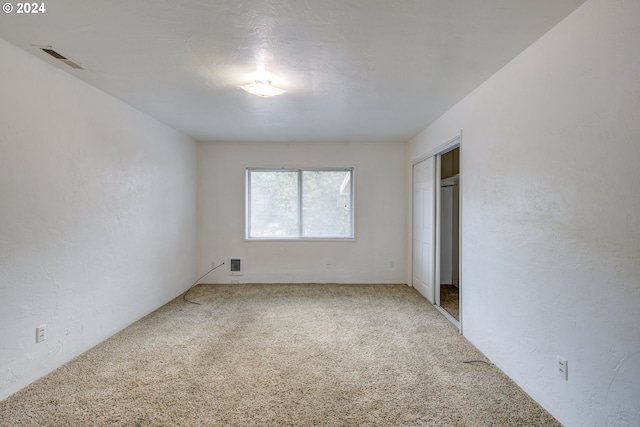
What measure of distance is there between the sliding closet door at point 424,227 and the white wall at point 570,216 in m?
1.24

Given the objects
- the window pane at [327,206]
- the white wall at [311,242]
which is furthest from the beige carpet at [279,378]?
the window pane at [327,206]

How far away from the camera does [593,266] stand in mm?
1439

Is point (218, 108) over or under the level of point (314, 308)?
over

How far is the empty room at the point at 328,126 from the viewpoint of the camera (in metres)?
1.46

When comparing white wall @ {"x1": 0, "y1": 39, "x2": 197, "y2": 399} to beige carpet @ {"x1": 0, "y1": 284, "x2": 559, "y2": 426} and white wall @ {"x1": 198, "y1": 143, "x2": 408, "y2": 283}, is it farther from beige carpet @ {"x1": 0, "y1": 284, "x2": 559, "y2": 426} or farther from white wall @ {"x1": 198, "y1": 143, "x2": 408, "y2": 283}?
A: white wall @ {"x1": 198, "y1": 143, "x2": 408, "y2": 283}

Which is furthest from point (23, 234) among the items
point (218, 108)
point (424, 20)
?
point (424, 20)

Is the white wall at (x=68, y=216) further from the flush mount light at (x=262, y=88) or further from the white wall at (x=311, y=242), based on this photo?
the flush mount light at (x=262, y=88)

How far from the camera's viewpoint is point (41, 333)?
2.06m

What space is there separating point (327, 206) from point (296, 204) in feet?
1.74

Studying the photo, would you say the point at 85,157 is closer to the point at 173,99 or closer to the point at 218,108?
the point at 173,99

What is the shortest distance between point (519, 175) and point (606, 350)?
114 cm

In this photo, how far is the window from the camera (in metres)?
4.72

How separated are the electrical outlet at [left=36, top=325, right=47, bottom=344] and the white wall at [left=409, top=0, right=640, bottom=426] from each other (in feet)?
11.5

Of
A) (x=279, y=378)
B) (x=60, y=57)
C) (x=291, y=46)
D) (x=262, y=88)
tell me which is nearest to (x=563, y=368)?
(x=279, y=378)
